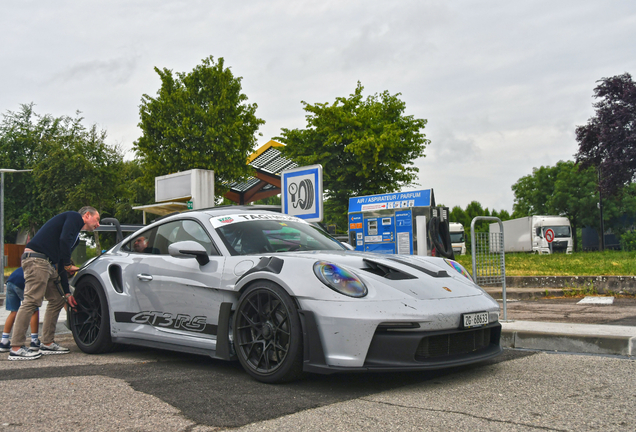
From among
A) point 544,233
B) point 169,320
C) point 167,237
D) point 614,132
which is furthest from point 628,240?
point 169,320

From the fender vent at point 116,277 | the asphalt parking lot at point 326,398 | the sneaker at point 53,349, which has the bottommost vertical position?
the sneaker at point 53,349

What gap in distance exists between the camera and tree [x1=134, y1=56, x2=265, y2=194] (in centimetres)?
2766

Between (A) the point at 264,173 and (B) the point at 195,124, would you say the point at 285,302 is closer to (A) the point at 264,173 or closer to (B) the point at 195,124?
(B) the point at 195,124

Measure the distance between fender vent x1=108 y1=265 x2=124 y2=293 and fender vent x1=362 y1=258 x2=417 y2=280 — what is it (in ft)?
8.29

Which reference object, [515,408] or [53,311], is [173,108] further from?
[515,408]

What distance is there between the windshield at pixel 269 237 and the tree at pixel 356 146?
23.2m

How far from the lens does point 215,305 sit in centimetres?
451

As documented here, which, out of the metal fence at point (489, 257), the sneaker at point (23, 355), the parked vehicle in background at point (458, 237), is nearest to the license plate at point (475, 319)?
the metal fence at point (489, 257)

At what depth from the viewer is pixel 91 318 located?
5793 millimetres

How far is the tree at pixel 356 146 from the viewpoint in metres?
28.8

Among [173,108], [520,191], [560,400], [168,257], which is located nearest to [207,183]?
[173,108]

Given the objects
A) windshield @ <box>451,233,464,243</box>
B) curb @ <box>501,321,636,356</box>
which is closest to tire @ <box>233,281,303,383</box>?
curb @ <box>501,321,636,356</box>

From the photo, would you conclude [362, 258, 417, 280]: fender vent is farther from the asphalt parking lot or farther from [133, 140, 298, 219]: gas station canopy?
[133, 140, 298, 219]: gas station canopy

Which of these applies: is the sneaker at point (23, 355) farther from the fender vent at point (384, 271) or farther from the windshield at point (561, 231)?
the windshield at point (561, 231)
